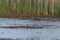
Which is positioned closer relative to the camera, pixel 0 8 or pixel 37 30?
pixel 37 30

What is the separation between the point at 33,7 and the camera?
82.0 inches

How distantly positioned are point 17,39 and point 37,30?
0.27 m

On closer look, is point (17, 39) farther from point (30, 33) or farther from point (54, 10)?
point (54, 10)

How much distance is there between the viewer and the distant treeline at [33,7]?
80.7 inches

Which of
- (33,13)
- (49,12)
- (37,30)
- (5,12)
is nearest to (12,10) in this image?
(5,12)

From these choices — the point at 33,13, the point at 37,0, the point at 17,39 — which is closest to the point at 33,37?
the point at 17,39

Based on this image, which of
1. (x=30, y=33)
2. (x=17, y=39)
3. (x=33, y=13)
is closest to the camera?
(x=17, y=39)

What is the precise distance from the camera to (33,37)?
116cm

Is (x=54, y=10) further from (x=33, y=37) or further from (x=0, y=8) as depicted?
(x=33, y=37)

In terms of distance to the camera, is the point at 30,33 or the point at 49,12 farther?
the point at 49,12

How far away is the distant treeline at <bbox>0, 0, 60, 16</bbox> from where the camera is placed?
205 centimetres

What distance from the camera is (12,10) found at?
6.86ft

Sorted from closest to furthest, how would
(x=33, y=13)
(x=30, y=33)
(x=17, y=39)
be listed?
(x=17, y=39), (x=30, y=33), (x=33, y=13)

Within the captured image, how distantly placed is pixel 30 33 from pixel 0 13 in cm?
88
